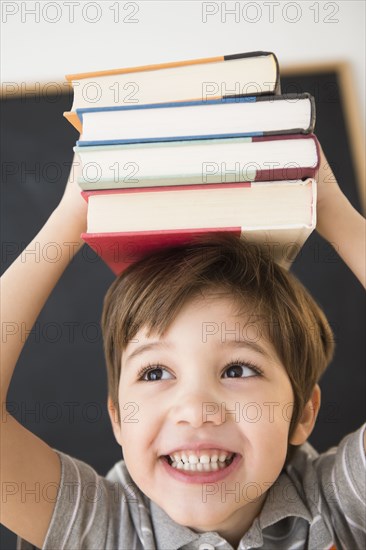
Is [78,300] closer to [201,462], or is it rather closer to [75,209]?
[75,209]

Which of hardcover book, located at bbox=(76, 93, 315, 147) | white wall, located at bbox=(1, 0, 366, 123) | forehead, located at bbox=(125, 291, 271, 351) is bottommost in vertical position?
forehead, located at bbox=(125, 291, 271, 351)

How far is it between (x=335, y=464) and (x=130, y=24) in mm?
1065

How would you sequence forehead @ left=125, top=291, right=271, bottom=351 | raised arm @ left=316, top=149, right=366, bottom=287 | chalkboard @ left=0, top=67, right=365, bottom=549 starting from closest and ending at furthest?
forehead @ left=125, top=291, right=271, bottom=351 < raised arm @ left=316, top=149, right=366, bottom=287 < chalkboard @ left=0, top=67, right=365, bottom=549

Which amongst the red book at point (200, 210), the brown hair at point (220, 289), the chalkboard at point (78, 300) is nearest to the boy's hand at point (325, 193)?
the brown hair at point (220, 289)

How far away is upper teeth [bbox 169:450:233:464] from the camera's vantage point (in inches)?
31.8

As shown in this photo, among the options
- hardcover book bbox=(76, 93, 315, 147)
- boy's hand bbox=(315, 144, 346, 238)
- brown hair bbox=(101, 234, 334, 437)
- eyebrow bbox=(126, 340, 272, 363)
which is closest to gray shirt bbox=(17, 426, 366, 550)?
brown hair bbox=(101, 234, 334, 437)

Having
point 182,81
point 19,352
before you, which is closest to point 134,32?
point 182,81

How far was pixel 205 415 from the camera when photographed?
0.78 meters

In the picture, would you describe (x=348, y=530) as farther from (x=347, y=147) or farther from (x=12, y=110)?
(x=12, y=110)

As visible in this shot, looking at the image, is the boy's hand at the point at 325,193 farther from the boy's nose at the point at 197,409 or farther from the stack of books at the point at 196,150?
the boy's nose at the point at 197,409

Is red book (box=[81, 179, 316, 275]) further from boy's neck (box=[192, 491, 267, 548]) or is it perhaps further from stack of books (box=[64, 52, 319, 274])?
boy's neck (box=[192, 491, 267, 548])

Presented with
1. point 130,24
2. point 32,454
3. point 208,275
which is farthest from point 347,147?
point 32,454

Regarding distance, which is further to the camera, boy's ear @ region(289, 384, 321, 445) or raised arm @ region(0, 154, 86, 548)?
boy's ear @ region(289, 384, 321, 445)

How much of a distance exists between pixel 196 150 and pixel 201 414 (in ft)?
1.09
